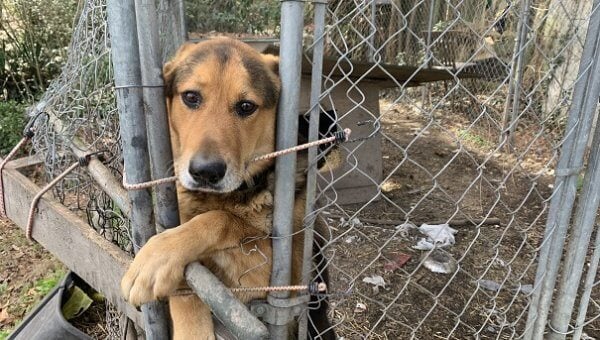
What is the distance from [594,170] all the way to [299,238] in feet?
4.21

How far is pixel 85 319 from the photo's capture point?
3047 mm

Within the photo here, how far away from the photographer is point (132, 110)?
1.32 m

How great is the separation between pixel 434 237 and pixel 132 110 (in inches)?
146

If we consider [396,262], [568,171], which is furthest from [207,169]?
[396,262]

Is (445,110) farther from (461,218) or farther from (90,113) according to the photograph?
(90,113)

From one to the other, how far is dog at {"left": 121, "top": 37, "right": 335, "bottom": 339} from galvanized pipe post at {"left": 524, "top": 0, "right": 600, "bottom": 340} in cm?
103

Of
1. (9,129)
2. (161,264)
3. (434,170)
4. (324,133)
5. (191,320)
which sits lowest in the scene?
(434,170)

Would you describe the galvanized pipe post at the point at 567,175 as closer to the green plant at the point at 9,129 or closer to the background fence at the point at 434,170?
the background fence at the point at 434,170

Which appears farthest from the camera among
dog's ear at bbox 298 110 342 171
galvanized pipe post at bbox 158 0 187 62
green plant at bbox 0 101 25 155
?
green plant at bbox 0 101 25 155

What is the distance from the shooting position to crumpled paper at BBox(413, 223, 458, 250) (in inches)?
172

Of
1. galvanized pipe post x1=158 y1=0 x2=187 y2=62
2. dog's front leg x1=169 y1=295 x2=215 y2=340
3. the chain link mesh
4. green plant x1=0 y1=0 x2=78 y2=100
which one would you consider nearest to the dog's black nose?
the chain link mesh

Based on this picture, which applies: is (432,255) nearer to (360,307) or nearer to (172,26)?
(360,307)

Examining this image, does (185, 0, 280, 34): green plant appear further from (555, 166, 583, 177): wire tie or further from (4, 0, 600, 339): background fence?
(555, 166, 583, 177): wire tie

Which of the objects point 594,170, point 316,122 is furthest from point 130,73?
point 594,170
